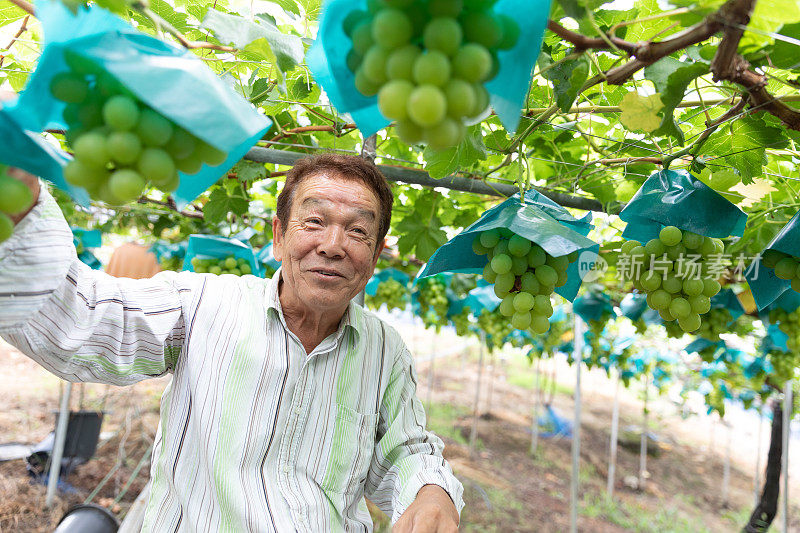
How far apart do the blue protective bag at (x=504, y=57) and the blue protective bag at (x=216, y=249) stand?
6.44 ft

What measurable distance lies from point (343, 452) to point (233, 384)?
38 cm

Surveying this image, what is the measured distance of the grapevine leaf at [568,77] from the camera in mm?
987

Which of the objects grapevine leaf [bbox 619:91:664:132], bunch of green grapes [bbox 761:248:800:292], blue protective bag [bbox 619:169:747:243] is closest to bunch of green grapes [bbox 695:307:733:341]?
bunch of green grapes [bbox 761:248:800:292]

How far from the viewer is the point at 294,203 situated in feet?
4.81

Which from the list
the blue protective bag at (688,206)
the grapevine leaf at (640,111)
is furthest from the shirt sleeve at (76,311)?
the blue protective bag at (688,206)

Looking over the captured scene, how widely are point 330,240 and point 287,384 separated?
1.45 ft

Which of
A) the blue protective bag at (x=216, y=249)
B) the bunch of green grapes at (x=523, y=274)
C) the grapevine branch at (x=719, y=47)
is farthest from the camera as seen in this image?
the blue protective bag at (x=216, y=249)

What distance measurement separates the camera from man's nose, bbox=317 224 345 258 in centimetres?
134

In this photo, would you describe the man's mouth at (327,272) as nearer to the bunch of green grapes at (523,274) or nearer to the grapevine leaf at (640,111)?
the bunch of green grapes at (523,274)

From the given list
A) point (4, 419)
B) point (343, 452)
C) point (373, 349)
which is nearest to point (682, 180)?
point (373, 349)

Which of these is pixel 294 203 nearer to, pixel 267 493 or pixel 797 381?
pixel 267 493

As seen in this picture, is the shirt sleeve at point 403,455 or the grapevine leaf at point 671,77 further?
the shirt sleeve at point 403,455

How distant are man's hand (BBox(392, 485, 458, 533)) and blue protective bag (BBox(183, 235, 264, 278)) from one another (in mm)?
1592

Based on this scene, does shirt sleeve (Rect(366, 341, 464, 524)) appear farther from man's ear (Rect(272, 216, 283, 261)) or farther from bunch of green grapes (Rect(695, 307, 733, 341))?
bunch of green grapes (Rect(695, 307, 733, 341))
